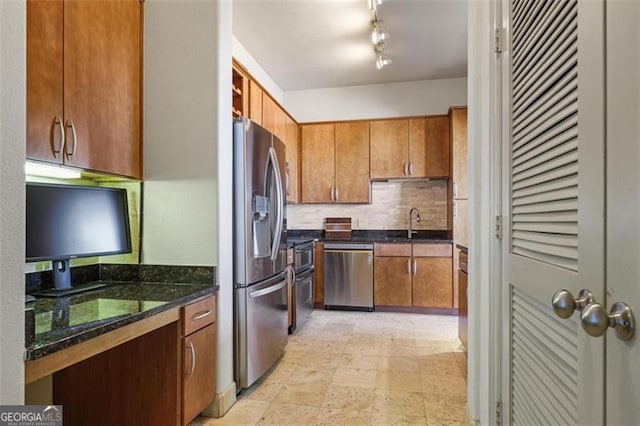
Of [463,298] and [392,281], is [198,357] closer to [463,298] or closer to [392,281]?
[463,298]

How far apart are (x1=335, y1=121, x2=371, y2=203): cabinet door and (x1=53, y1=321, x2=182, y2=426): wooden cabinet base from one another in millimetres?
3178

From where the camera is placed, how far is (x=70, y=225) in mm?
1655

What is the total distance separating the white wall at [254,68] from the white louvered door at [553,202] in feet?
9.09

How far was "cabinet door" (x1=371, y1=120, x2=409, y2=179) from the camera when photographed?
172 inches

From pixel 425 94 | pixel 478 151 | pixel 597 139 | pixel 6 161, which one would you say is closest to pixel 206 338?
pixel 6 161

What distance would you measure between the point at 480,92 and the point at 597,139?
1.08 metres

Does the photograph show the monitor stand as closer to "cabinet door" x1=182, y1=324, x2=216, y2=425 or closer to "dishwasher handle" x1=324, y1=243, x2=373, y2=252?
"cabinet door" x1=182, y1=324, x2=216, y2=425

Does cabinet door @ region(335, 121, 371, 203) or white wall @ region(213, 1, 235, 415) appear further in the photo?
cabinet door @ region(335, 121, 371, 203)

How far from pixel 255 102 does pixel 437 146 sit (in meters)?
2.33

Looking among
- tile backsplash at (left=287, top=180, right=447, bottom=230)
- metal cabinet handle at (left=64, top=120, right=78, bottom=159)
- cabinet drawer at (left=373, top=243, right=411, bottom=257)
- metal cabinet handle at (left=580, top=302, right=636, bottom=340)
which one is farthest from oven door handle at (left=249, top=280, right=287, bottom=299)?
tile backsplash at (left=287, top=180, right=447, bottom=230)

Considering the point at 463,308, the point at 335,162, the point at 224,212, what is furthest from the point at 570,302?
the point at 335,162

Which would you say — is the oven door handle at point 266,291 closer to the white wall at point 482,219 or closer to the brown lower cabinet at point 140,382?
the brown lower cabinet at point 140,382

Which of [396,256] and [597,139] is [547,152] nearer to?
[597,139]

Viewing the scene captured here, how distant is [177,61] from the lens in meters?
2.00
